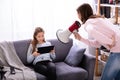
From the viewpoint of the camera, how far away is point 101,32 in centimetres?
267

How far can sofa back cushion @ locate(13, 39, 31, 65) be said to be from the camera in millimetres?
3773

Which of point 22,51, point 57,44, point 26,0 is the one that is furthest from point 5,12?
point 57,44

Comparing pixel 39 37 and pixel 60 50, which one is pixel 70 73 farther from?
pixel 39 37

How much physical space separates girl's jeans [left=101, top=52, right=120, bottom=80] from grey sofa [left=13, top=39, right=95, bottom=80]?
27.3 inches

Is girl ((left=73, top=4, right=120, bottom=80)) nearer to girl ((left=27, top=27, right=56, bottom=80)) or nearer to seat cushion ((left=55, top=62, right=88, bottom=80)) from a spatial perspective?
seat cushion ((left=55, top=62, right=88, bottom=80))

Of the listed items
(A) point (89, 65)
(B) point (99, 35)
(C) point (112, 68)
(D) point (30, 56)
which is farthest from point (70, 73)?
(B) point (99, 35)

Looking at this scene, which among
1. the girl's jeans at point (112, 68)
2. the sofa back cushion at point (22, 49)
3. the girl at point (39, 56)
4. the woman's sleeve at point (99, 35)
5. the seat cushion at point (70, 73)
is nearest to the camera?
the woman's sleeve at point (99, 35)

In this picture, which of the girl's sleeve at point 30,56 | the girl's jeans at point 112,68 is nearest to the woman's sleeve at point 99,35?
the girl's jeans at point 112,68

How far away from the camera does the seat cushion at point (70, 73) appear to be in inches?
138

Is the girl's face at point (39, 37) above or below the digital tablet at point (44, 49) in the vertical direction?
above

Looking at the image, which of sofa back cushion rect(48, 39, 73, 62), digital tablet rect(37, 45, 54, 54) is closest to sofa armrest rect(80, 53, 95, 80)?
sofa back cushion rect(48, 39, 73, 62)

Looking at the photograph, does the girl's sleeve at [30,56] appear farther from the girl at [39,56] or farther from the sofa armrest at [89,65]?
the sofa armrest at [89,65]

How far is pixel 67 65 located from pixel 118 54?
1192 mm

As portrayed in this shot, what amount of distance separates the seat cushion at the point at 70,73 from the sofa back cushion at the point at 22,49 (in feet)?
1.74
